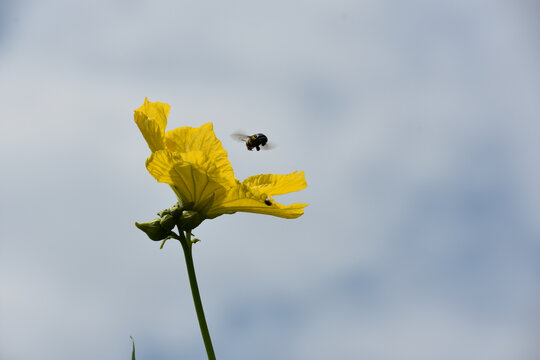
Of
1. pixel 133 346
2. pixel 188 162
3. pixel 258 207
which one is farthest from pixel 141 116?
pixel 133 346

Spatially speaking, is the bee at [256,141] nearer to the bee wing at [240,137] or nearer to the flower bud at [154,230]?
the bee wing at [240,137]

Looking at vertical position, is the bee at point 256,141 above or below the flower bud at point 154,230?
above

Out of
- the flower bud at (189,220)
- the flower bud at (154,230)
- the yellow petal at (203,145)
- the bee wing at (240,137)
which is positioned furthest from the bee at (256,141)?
the flower bud at (154,230)

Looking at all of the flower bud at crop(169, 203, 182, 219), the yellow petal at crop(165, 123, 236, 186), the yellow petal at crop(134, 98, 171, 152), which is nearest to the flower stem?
the flower bud at crop(169, 203, 182, 219)

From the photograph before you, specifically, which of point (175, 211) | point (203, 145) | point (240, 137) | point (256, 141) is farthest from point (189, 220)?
point (240, 137)

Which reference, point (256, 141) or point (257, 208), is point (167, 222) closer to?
point (257, 208)

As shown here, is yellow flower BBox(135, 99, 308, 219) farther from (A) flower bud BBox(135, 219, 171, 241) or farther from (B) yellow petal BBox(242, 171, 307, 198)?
(A) flower bud BBox(135, 219, 171, 241)
